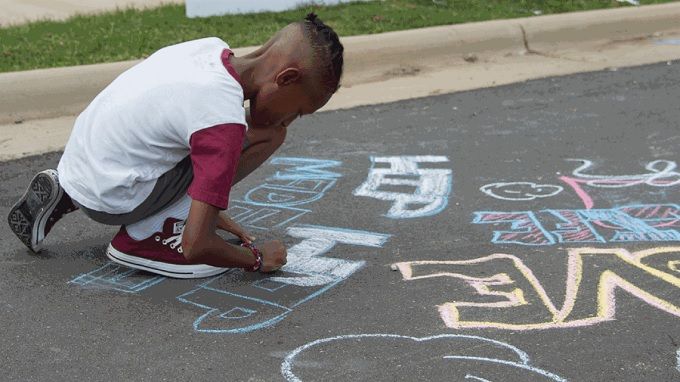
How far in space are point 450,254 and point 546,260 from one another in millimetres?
351

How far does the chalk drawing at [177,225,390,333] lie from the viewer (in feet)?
10.00

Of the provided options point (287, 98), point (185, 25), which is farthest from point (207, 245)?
point (185, 25)

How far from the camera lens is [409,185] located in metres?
4.41

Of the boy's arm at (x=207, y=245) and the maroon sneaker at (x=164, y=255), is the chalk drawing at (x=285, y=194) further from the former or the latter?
the boy's arm at (x=207, y=245)

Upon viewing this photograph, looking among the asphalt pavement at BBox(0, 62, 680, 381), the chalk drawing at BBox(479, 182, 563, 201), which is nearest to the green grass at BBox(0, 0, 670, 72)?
the asphalt pavement at BBox(0, 62, 680, 381)

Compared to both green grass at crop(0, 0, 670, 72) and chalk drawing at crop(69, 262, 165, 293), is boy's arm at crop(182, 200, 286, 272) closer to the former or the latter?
chalk drawing at crop(69, 262, 165, 293)

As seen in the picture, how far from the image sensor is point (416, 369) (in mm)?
2699

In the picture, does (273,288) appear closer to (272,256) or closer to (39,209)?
(272,256)

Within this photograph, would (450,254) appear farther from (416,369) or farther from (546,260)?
(416,369)

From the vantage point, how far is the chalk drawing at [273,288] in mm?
3047

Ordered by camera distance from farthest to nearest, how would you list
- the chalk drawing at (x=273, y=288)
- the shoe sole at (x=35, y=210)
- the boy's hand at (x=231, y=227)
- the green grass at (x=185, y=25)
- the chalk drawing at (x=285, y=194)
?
1. the green grass at (x=185, y=25)
2. the chalk drawing at (x=285, y=194)
3. the boy's hand at (x=231, y=227)
4. the shoe sole at (x=35, y=210)
5. the chalk drawing at (x=273, y=288)

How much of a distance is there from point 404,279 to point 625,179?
1.55 meters

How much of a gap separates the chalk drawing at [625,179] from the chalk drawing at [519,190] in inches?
4.4

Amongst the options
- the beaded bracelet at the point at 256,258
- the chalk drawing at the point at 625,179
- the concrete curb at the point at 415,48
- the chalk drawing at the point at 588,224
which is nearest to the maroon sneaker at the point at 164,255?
the beaded bracelet at the point at 256,258
